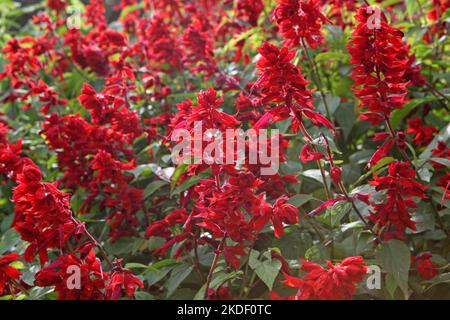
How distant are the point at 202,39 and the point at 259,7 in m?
0.38

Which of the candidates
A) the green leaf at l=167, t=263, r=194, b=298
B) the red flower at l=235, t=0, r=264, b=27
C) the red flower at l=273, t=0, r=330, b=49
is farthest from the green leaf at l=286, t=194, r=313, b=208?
the red flower at l=235, t=0, r=264, b=27

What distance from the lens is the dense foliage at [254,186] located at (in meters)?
1.63

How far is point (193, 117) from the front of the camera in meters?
1.61

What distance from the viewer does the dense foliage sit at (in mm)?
1632

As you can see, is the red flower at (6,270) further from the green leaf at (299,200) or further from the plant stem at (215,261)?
the green leaf at (299,200)

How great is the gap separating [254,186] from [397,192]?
37 centimetres

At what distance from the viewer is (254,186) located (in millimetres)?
1583

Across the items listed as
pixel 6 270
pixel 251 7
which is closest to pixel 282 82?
pixel 6 270

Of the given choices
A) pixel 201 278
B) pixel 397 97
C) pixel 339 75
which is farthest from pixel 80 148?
pixel 339 75

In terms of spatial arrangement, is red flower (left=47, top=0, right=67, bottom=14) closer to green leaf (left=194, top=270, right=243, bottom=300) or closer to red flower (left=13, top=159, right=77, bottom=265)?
red flower (left=13, top=159, right=77, bottom=265)

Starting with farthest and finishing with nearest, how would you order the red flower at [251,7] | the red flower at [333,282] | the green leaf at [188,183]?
1. the red flower at [251,7]
2. the green leaf at [188,183]
3. the red flower at [333,282]

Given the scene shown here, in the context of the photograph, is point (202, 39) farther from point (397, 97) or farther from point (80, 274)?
point (80, 274)

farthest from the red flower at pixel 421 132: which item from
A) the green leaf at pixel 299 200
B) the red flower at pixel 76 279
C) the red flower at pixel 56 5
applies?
the red flower at pixel 56 5

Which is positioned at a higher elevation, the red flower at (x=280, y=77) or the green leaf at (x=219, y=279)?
the red flower at (x=280, y=77)
